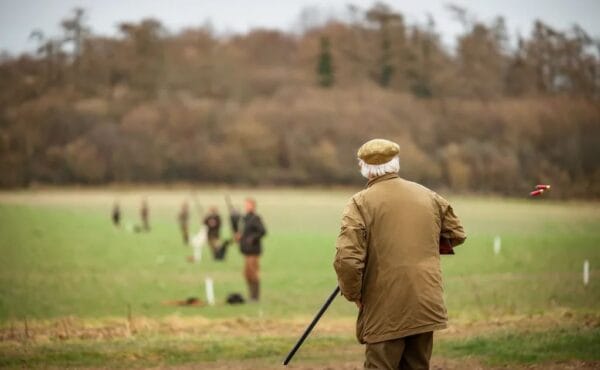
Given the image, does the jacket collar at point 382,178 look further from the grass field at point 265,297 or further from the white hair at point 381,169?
the grass field at point 265,297

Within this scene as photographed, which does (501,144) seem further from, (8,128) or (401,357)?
(401,357)

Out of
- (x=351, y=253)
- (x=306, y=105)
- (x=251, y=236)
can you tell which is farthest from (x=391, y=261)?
(x=306, y=105)

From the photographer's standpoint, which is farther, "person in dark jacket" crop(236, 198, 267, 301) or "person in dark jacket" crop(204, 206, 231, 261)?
"person in dark jacket" crop(204, 206, 231, 261)

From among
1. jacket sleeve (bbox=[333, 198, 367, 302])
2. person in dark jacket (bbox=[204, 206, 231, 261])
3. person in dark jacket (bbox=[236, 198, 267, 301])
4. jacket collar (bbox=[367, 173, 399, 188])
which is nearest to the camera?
jacket sleeve (bbox=[333, 198, 367, 302])

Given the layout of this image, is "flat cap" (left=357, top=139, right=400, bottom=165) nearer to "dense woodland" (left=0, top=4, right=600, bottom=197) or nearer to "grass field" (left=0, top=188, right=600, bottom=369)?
"grass field" (left=0, top=188, right=600, bottom=369)

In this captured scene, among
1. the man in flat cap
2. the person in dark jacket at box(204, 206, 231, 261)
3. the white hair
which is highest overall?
the white hair

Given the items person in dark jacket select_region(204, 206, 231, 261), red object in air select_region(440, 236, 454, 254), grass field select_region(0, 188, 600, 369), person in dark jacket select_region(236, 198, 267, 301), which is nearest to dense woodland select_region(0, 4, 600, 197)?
grass field select_region(0, 188, 600, 369)

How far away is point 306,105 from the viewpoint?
97.7m

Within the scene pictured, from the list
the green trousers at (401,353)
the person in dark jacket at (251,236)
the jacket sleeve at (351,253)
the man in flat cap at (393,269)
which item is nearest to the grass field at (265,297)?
the person in dark jacket at (251,236)

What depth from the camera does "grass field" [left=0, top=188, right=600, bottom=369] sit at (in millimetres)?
9898

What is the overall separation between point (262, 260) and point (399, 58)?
187 feet

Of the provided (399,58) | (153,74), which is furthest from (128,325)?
(153,74)

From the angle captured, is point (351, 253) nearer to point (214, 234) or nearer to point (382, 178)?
point (382, 178)

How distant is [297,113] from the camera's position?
9481cm
